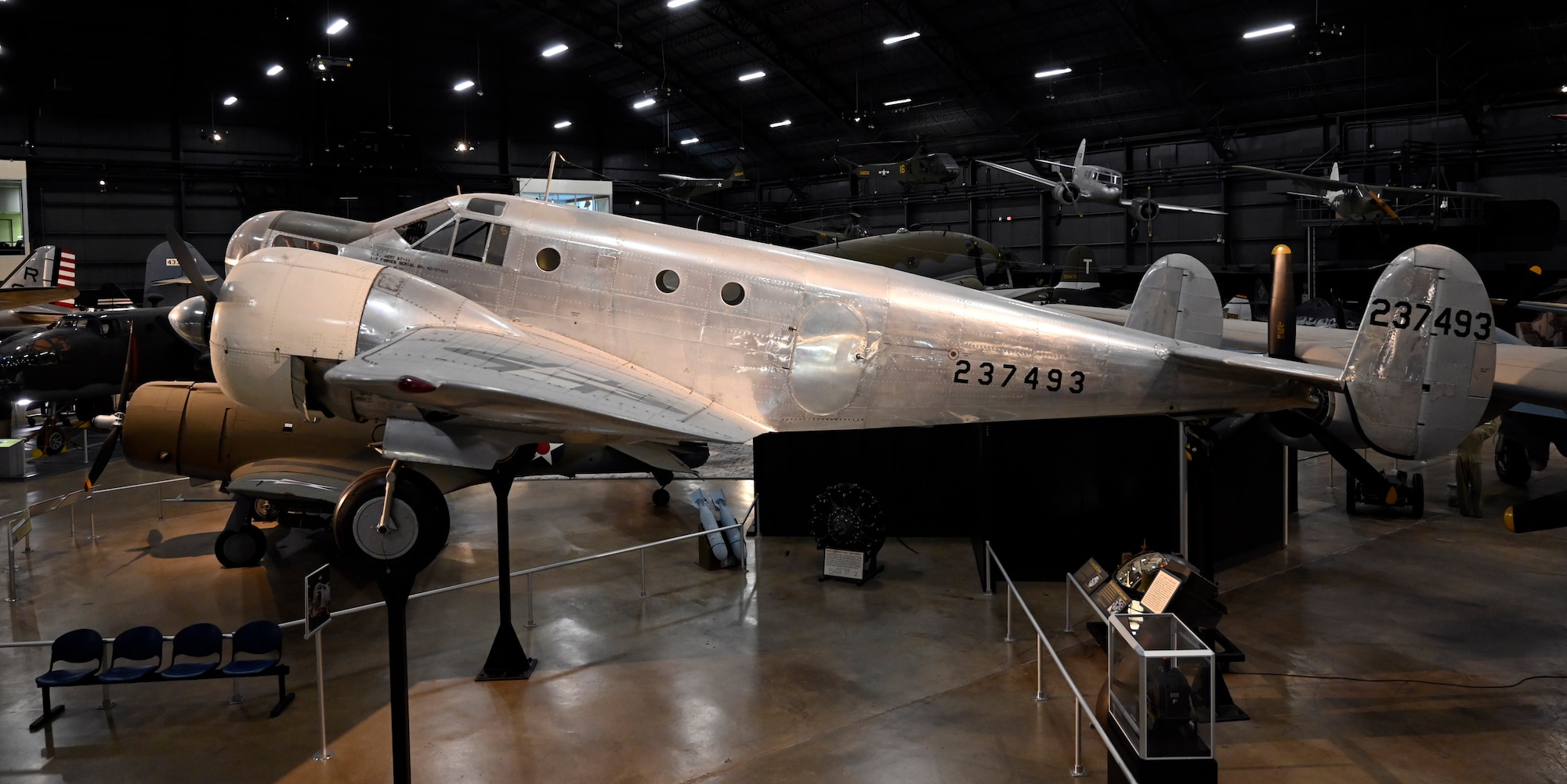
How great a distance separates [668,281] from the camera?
8.68 m

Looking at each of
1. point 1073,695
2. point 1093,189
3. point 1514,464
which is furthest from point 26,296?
point 1514,464

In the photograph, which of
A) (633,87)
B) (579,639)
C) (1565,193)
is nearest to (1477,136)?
(1565,193)

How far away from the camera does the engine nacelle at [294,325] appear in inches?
284

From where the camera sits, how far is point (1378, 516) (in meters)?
15.5

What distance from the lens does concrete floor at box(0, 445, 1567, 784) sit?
7.46 m

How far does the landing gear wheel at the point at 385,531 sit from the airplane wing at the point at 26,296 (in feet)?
85.2

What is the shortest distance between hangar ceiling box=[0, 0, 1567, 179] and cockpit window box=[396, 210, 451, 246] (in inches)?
1050

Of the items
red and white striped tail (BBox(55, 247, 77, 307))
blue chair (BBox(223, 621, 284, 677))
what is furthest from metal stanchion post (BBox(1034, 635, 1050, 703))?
red and white striped tail (BBox(55, 247, 77, 307))

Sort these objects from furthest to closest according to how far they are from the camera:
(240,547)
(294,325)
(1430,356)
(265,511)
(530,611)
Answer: (265,511) < (240,547) < (530,611) < (294,325) < (1430,356)

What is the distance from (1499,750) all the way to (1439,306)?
3.94 meters

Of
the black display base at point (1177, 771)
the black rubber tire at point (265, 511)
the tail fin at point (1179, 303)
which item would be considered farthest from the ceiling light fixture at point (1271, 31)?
the black rubber tire at point (265, 511)

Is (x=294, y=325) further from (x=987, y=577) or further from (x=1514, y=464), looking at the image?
(x=1514, y=464)

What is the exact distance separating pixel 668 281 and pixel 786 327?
129cm

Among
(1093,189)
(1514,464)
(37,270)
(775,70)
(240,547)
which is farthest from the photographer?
(775,70)
